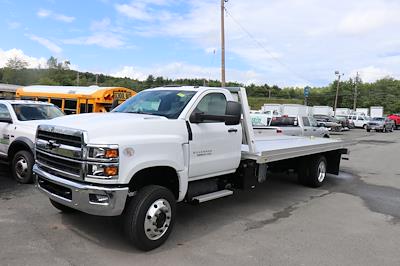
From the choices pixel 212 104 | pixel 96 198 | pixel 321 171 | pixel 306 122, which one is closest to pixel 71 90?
pixel 306 122

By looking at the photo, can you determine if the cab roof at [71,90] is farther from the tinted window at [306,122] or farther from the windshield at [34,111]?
the tinted window at [306,122]

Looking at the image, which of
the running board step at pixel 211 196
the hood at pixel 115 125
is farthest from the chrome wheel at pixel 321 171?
the hood at pixel 115 125

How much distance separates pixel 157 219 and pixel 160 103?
71.2 inches

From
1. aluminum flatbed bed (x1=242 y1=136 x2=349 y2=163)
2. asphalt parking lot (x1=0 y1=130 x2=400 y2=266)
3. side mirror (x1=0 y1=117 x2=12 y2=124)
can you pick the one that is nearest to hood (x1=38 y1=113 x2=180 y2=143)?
asphalt parking lot (x1=0 y1=130 x2=400 y2=266)

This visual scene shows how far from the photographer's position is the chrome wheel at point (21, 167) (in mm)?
8031

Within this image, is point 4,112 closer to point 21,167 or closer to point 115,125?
point 21,167

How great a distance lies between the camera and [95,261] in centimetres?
439

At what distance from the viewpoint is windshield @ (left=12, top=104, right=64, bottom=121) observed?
8.92 m

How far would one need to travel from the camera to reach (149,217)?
4.69m

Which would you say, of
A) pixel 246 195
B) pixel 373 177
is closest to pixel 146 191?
pixel 246 195

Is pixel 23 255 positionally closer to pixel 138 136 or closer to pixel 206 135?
pixel 138 136

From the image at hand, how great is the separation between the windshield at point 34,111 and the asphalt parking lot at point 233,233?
1.56 meters

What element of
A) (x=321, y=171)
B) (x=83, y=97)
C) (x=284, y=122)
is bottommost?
(x=321, y=171)

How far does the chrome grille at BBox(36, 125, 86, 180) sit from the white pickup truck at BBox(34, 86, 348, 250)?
12 millimetres
